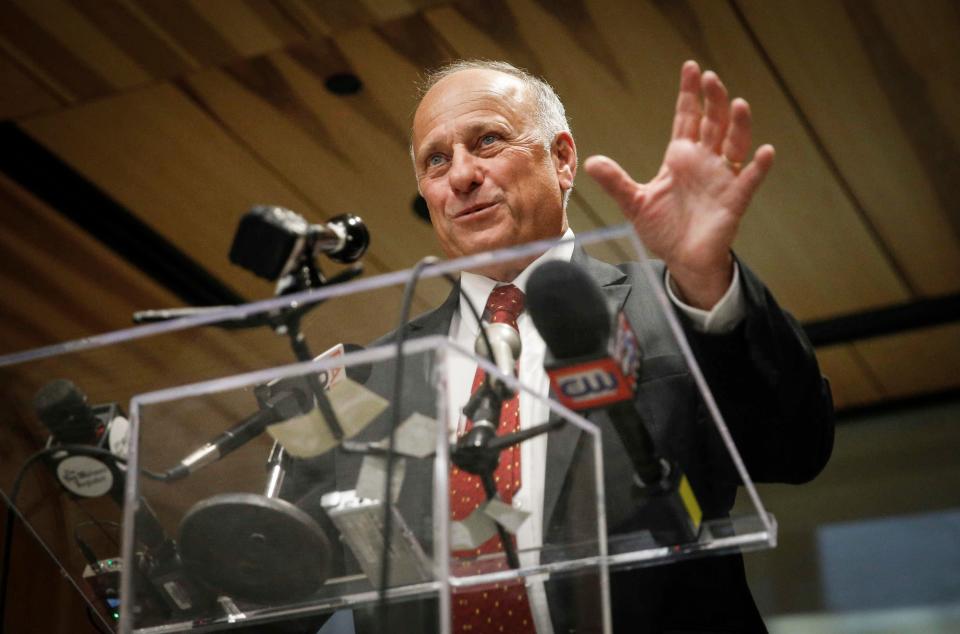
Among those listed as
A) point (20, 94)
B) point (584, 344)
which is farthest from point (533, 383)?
point (20, 94)

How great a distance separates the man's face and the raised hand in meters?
0.53

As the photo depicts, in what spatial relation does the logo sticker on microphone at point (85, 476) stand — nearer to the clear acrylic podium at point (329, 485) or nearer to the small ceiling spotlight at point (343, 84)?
the clear acrylic podium at point (329, 485)

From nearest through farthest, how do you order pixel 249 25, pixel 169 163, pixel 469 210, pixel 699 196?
pixel 699 196, pixel 469 210, pixel 249 25, pixel 169 163

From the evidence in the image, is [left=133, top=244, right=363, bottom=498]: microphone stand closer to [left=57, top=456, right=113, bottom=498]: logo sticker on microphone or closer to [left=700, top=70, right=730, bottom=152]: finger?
[left=57, top=456, right=113, bottom=498]: logo sticker on microphone

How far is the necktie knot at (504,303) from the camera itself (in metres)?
1.17

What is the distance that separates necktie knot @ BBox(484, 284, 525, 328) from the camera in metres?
1.17

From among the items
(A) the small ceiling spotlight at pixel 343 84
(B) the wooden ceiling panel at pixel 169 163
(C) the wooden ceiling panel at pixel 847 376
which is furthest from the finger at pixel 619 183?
(C) the wooden ceiling panel at pixel 847 376

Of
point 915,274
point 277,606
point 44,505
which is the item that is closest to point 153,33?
point 44,505

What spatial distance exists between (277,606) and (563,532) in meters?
0.29

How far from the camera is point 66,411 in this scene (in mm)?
1181

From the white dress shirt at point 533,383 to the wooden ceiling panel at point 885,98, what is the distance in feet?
6.49

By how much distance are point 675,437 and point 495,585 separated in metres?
0.23

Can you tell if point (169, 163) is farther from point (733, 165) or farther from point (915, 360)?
point (915, 360)

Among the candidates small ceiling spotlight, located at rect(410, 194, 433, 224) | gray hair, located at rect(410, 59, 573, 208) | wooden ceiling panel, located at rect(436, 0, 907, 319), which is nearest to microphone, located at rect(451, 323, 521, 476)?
gray hair, located at rect(410, 59, 573, 208)
